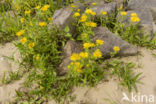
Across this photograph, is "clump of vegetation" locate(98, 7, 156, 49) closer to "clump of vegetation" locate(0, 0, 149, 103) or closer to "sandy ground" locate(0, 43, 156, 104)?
"clump of vegetation" locate(0, 0, 149, 103)

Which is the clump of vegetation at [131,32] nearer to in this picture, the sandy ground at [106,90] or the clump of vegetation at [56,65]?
the clump of vegetation at [56,65]

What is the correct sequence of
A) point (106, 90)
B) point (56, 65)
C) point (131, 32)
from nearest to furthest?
point (106, 90), point (56, 65), point (131, 32)

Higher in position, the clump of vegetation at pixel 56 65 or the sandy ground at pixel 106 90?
the clump of vegetation at pixel 56 65

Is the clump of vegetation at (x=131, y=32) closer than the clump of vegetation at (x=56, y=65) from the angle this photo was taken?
No

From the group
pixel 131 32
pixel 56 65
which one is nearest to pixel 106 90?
pixel 56 65

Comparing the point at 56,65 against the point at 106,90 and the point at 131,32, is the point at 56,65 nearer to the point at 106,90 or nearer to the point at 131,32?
the point at 106,90

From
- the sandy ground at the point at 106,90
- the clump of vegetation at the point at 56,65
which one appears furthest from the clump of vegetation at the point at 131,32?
the sandy ground at the point at 106,90

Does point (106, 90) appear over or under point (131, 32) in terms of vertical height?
under

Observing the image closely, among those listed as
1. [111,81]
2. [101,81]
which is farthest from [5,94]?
[111,81]

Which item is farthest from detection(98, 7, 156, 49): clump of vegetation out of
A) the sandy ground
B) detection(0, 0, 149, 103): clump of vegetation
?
the sandy ground

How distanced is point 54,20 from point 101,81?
56.4 inches

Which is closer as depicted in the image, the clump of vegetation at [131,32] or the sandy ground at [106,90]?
the sandy ground at [106,90]

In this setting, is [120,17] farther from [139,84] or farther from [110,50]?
[139,84]

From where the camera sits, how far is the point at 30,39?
106 inches
